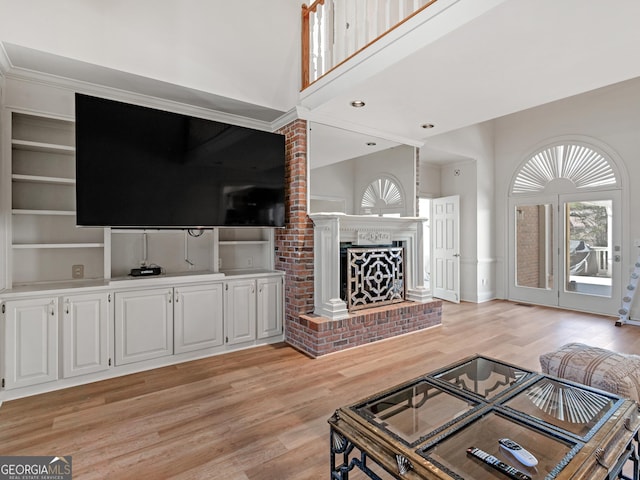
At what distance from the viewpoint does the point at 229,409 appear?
96.7 inches

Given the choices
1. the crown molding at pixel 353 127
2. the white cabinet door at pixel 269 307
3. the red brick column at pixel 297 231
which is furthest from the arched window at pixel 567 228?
the white cabinet door at pixel 269 307

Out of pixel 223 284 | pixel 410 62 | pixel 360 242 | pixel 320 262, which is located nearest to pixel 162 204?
pixel 223 284

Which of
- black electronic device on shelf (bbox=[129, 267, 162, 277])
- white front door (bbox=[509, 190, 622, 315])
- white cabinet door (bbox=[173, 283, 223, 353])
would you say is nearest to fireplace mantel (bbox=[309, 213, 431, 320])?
white cabinet door (bbox=[173, 283, 223, 353])

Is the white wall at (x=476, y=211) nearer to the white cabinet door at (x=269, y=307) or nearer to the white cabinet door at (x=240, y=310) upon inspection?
the white cabinet door at (x=269, y=307)

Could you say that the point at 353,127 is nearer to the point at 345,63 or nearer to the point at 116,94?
the point at 345,63

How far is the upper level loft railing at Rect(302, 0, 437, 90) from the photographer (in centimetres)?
304

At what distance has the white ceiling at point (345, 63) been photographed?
2.21 m

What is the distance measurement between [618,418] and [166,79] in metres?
3.84

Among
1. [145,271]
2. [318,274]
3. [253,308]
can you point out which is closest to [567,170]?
[318,274]

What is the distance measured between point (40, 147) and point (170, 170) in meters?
1.07

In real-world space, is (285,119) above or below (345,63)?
below

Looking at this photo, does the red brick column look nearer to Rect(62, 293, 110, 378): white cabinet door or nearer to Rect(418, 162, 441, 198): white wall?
Rect(62, 293, 110, 378): white cabinet door

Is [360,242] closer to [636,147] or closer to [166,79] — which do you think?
[166,79]

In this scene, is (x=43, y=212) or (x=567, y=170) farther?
(x=567, y=170)
